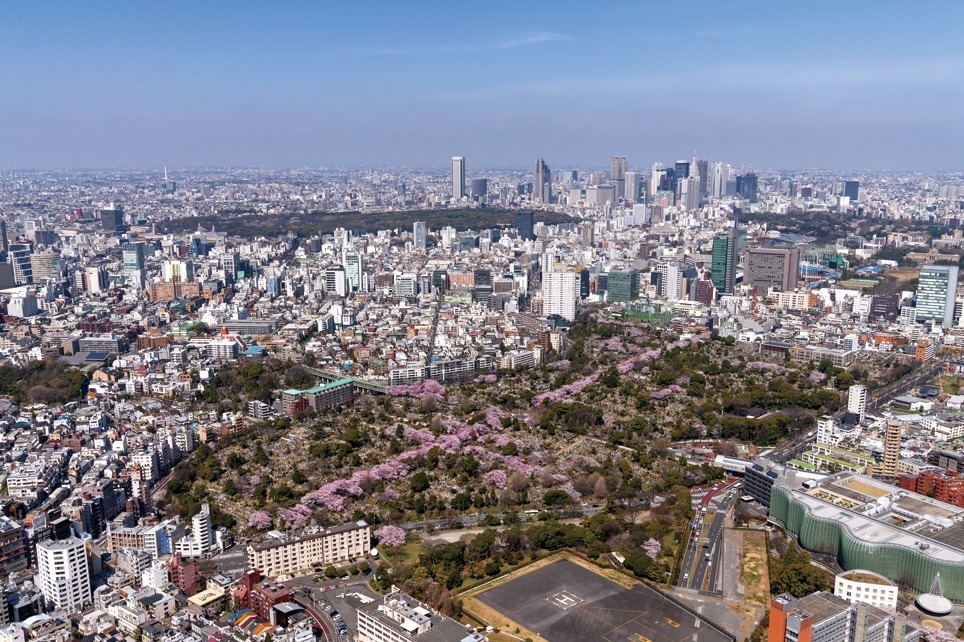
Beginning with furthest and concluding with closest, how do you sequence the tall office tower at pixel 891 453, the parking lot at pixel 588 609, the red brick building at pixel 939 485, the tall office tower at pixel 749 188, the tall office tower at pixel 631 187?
the tall office tower at pixel 631 187 → the tall office tower at pixel 749 188 → the tall office tower at pixel 891 453 → the red brick building at pixel 939 485 → the parking lot at pixel 588 609

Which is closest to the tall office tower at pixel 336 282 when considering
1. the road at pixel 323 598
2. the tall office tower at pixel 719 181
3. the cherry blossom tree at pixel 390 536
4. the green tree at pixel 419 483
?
the green tree at pixel 419 483

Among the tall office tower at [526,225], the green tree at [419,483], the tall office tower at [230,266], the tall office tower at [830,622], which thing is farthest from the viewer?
the tall office tower at [526,225]

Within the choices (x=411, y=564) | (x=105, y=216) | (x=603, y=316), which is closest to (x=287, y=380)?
(x=411, y=564)

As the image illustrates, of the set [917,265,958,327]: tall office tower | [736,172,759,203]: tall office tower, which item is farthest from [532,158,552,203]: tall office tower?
[917,265,958,327]: tall office tower

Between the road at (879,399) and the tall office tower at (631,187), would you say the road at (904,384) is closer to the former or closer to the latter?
the road at (879,399)

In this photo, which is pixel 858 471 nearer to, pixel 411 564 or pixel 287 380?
pixel 411 564
